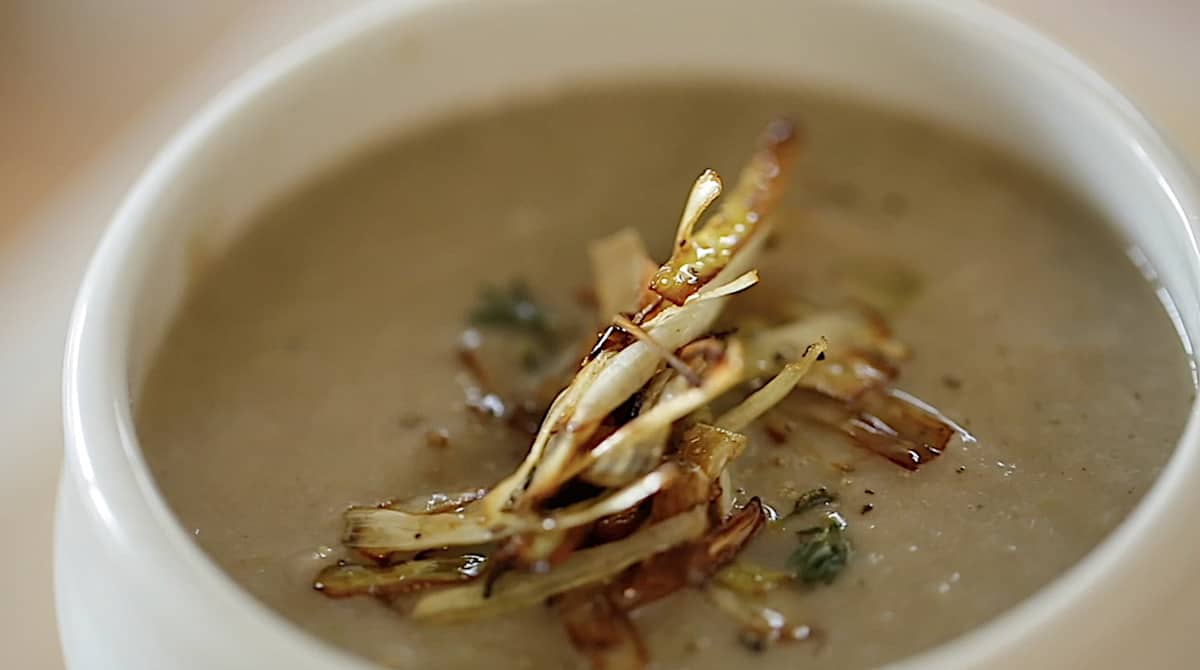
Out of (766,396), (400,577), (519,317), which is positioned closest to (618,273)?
(519,317)

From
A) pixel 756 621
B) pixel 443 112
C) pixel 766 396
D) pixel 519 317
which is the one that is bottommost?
pixel 756 621

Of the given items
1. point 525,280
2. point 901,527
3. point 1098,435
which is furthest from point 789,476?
point 525,280

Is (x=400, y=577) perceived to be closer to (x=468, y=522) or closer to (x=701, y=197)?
(x=468, y=522)

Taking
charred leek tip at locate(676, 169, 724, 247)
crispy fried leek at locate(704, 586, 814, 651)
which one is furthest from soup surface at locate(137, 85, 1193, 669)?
charred leek tip at locate(676, 169, 724, 247)

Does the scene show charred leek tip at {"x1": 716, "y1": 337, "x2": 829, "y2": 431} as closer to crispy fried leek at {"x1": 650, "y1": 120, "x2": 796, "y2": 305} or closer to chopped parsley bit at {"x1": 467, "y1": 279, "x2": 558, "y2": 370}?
crispy fried leek at {"x1": 650, "y1": 120, "x2": 796, "y2": 305}

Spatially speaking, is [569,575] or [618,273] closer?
[569,575]

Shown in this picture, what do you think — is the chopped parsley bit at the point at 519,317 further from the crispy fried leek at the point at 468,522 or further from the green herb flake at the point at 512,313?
the crispy fried leek at the point at 468,522
